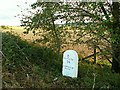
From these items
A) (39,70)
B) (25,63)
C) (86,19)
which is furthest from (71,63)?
(86,19)

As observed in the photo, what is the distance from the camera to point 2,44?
7926mm

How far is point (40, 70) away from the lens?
7535mm

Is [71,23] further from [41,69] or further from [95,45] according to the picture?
[41,69]

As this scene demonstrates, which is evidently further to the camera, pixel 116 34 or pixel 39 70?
pixel 39 70

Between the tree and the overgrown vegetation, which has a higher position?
the tree

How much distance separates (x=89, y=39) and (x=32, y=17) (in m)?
1.42

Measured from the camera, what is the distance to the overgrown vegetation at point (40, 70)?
7.02m

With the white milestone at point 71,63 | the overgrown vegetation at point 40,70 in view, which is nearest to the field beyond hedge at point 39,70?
the overgrown vegetation at point 40,70

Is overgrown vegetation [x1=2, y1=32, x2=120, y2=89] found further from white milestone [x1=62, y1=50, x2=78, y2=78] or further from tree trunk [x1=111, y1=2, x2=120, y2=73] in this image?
white milestone [x1=62, y1=50, x2=78, y2=78]

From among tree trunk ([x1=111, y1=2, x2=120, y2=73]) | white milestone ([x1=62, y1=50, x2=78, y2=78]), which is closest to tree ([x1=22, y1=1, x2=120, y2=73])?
tree trunk ([x1=111, y1=2, x2=120, y2=73])

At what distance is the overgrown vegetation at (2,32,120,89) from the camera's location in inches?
276

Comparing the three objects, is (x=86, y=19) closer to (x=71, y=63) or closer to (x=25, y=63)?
(x=25, y=63)

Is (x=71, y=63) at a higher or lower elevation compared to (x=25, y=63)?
higher

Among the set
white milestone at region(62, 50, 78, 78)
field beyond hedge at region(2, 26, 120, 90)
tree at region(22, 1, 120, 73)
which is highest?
tree at region(22, 1, 120, 73)
